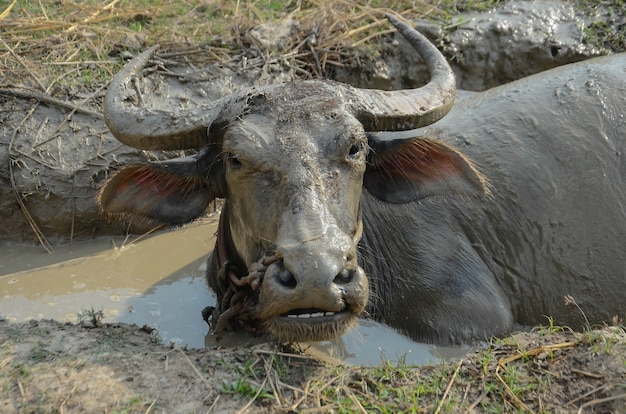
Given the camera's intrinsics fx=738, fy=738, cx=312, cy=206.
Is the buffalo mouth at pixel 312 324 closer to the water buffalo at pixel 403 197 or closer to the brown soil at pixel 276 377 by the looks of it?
the water buffalo at pixel 403 197

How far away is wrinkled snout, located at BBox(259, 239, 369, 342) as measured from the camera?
3.04m

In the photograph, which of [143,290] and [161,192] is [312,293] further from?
[143,290]

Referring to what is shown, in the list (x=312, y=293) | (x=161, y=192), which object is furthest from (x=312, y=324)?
(x=161, y=192)

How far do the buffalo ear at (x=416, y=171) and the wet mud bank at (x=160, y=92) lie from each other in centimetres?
168

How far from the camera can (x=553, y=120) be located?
→ 4.98 m

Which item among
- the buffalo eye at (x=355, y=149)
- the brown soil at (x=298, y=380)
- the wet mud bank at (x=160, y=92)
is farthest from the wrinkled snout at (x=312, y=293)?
the wet mud bank at (x=160, y=92)

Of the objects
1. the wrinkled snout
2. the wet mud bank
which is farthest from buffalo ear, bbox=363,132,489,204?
the wet mud bank

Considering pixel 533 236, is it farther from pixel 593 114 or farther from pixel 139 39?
pixel 139 39

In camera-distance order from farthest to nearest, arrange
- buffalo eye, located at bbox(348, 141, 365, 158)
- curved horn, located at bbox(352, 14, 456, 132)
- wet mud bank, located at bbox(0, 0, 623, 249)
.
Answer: wet mud bank, located at bbox(0, 0, 623, 249), curved horn, located at bbox(352, 14, 456, 132), buffalo eye, located at bbox(348, 141, 365, 158)

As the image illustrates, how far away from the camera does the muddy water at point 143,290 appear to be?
4.46m

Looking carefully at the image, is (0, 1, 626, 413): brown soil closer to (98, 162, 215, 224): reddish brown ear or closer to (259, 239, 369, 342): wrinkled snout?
(259, 239, 369, 342): wrinkled snout

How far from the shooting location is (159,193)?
4.33 m

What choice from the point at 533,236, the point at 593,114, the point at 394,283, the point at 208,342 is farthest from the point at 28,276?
the point at 593,114

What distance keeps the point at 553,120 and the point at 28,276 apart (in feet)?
13.0
